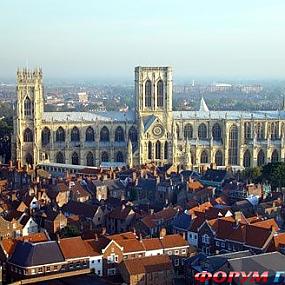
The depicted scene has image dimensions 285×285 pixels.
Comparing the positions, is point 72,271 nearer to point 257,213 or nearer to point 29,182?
point 257,213

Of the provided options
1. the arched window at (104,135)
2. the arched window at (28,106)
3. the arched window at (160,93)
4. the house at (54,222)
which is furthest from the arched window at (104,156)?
the house at (54,222)

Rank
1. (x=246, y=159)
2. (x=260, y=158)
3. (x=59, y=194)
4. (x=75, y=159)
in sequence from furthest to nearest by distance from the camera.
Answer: (x=246, y=159)
(x=260, y=158)
(x=75, y=159)
(x=59, y=194)

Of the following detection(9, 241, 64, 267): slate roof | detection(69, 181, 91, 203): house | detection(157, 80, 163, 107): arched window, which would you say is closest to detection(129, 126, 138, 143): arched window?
detection(157, 80, 163, 107): arched window

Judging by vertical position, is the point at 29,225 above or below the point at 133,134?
below

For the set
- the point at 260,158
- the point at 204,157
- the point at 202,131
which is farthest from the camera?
the point at 202,131

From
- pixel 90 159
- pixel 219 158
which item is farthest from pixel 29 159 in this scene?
pixel 219 158

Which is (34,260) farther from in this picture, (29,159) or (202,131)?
(202,131)

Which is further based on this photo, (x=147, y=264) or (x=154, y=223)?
(x=154, y=223)

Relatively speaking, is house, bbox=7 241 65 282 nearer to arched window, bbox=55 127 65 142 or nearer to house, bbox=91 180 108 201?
house, bbox=91 180 108 201

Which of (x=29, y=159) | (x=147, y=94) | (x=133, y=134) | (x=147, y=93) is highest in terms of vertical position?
(x=147, y=93)
